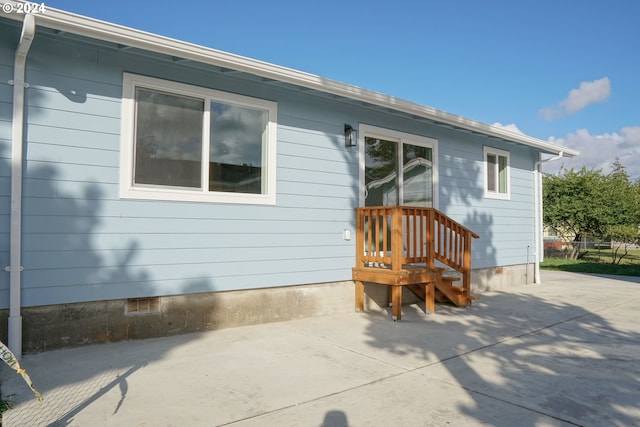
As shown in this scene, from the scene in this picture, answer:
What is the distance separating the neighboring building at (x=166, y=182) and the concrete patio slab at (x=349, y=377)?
432 mm

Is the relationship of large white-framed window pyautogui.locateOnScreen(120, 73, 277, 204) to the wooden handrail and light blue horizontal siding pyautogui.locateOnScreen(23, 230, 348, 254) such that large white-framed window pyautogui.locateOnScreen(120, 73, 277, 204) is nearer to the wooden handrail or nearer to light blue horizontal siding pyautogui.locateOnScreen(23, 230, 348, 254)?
light blue horizontal siding pyautogui.locateOnScreen(23, 230, 348, 254)

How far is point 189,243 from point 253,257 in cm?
76

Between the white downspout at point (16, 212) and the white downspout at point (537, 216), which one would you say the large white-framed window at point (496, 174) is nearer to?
the white downspout at point (537, 216)

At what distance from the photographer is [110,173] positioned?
3.86m

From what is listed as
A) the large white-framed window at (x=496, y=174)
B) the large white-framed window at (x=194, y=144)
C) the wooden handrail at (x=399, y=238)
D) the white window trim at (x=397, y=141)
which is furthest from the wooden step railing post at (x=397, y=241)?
the large white-framed window at (x=496, y=174)

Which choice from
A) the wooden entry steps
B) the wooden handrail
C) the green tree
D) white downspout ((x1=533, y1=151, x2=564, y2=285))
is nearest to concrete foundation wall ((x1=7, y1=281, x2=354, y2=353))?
the wooden entry steps

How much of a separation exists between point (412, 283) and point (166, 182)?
121 inches

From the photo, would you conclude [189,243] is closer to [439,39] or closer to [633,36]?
[439,39]

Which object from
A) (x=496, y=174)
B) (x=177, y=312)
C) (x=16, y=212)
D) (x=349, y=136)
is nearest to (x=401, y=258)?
(x=349, y=136)

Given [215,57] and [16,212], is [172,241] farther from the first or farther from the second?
[215,57]

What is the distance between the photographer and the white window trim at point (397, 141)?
5.80m

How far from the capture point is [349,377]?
3080 mm

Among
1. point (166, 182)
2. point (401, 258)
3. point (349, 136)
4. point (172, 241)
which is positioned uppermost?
point (349, 136)

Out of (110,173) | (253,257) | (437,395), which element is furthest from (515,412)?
(110,173)
